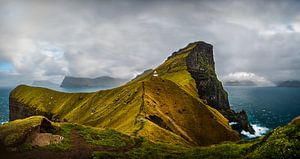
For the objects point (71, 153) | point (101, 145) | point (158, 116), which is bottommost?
point (71, 153)

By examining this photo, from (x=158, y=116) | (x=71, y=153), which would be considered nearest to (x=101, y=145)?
(x=71, y=153)

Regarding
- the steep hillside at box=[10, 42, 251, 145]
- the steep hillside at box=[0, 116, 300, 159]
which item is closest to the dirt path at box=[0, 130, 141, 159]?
the steep hillside at box=[0, 116, 300, 159]

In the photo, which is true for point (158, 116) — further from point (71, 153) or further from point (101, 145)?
point (71, 153)

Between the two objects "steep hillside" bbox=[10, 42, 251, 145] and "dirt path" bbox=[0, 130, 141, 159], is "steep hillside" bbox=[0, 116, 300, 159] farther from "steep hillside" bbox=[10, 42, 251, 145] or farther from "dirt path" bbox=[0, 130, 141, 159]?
"steep hillside" bbox=[10, 42, 251, 145]

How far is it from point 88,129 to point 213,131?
2771 inches

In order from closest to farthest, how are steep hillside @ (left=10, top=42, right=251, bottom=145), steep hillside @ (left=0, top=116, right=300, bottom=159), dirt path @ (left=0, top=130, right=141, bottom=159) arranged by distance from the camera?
steep hillside @ (left=0, top=116, right=300, bottom=159) < dirt path @ (left=0, top=130, right=141, bottom=159) < steep hillside @ (left=10, top=42, right=251, bottom=145)

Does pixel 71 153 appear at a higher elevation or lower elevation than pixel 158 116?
lower

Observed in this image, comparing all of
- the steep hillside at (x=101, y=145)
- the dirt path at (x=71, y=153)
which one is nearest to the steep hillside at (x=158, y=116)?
the steep hillside at (x=101, y=145)

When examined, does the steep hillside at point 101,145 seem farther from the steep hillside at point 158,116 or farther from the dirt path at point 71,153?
the steep hillside at point 158,116

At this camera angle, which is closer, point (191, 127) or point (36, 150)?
point (36, 150)

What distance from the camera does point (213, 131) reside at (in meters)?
117

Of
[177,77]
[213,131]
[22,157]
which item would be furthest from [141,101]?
[177,77]

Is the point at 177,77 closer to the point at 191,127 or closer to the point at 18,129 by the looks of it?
the point at 191,127

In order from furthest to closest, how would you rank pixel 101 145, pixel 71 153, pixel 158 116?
pixel 158 116, pixel 101 145, pixel 71 153
